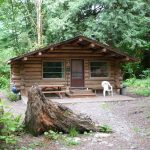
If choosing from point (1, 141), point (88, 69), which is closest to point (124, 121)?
point (1, 141)

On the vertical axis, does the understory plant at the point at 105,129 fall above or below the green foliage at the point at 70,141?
above

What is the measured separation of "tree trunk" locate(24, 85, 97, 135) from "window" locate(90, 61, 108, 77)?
422 inches

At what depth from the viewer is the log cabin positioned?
19.0m

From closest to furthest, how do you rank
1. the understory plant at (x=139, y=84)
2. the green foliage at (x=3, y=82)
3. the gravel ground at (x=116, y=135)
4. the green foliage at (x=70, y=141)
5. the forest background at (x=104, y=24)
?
the gravel ground at (x=116, y=135), the green foliage at (x=70, y=141), the understory plant at (x=139, y=84), the forest background at (x=104, y=24), the green foliage at (x=3, y=82)

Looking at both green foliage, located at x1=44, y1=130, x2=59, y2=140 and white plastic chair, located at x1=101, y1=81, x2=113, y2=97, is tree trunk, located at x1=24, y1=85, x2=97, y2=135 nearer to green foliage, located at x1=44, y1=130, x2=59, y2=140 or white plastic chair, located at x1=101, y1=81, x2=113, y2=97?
green foliage, located at x1=44, y1=130, x2=59, y2=140

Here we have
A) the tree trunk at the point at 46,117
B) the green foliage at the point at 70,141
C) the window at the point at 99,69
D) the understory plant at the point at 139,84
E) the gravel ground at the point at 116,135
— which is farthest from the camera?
the understory plant at the point at 139,84

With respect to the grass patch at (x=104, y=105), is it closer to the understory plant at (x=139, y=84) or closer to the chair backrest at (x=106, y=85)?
the chair backrest at (x=106, y=85)

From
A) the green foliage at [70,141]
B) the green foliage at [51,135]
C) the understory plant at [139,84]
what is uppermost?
the understory plant at [139,84]

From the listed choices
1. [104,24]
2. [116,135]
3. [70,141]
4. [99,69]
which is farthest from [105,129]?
[104,24]

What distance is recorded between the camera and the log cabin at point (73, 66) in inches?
750

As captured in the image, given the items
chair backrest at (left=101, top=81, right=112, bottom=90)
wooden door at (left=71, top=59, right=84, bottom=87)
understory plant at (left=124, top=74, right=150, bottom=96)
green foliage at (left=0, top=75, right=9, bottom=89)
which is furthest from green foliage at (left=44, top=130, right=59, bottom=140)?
green foliage at (left=0, top=75, right=9, bottom=89)

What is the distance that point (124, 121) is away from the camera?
11.2 metres

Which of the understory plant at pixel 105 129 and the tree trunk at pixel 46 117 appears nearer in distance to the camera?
the tree trunk at pixel 46 117

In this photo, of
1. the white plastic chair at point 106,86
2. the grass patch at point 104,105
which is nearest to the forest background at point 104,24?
the white plastic chair at point 106,86
